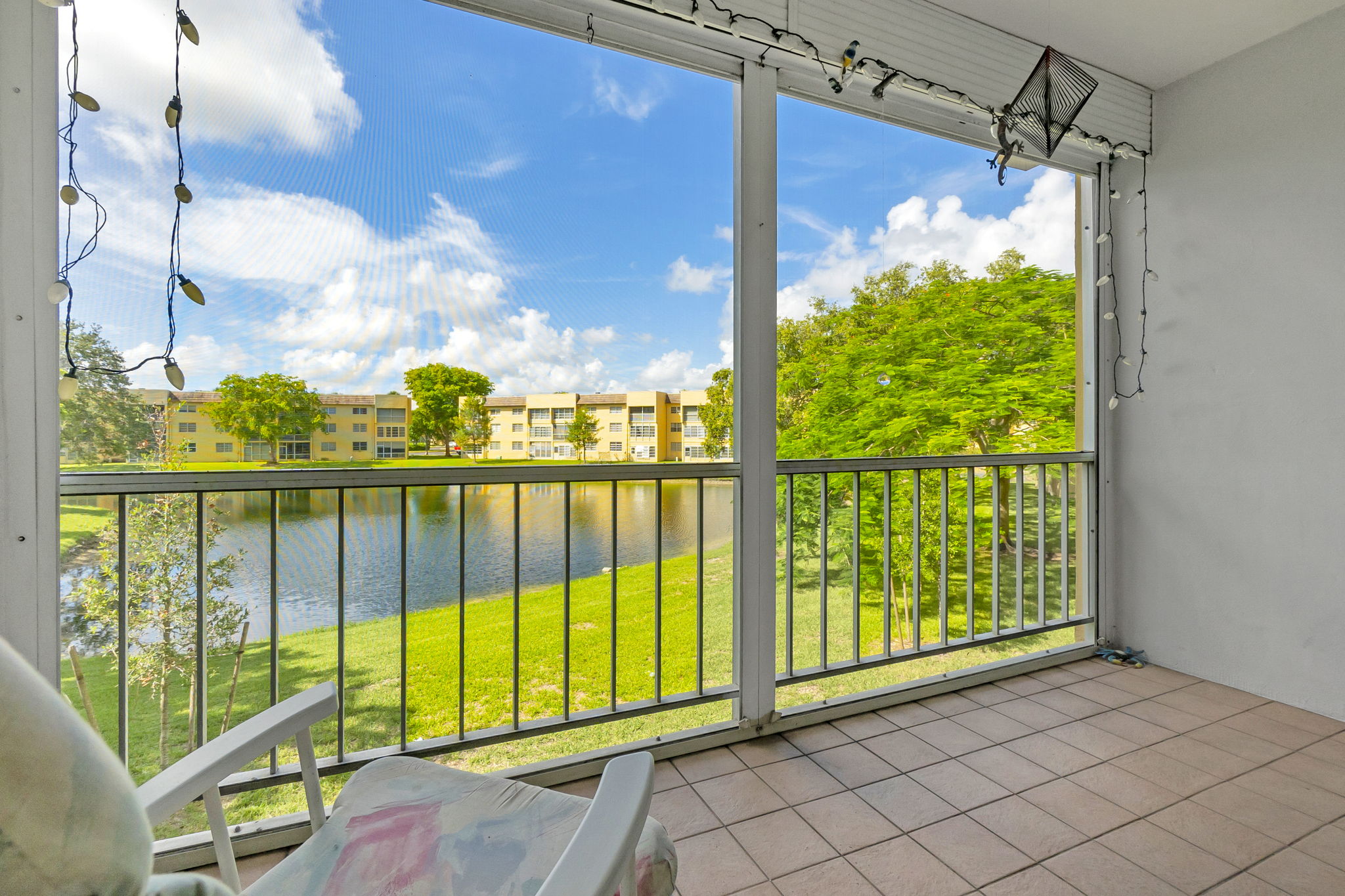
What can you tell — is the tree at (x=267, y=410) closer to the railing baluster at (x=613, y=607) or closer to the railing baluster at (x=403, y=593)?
the railing baluster at (x=403, y=593)

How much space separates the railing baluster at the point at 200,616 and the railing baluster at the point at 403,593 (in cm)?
46

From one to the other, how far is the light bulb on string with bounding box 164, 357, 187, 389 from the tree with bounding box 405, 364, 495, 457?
51 centimetres

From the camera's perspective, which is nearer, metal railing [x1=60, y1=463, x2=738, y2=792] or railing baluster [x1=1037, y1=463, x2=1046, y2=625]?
metal railing [x1=60, y1=463, x2=738, y2=792]

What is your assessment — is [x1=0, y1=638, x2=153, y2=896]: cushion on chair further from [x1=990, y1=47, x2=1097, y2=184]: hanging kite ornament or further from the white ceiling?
the white ceiling

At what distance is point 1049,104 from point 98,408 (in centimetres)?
280

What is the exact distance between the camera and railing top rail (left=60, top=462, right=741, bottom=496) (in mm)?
1428

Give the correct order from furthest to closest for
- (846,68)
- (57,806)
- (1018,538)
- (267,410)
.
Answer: (1018,538) → (846,68) → (267,410) → (57,806)

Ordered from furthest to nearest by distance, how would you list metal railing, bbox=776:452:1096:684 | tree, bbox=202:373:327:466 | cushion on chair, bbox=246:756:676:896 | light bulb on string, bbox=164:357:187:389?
1. metal railing, bbox=776:452:1096:684
2. tree, bbox=202:373:327:466
3. light bulb on string, bbox=164:357:187:389
4. cushion on chair, bbox=246:756:676:896

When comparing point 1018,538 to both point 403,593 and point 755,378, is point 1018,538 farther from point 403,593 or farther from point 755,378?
point 403,593

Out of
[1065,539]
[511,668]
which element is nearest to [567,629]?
[511,668]

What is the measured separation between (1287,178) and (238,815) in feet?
14.0

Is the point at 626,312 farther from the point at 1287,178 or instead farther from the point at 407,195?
the point at 1287,178

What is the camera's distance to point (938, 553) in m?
3.16

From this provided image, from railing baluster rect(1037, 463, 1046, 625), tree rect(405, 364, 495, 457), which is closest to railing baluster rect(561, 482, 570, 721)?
tree rect(405, 364, 495, 457)
